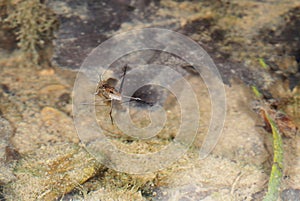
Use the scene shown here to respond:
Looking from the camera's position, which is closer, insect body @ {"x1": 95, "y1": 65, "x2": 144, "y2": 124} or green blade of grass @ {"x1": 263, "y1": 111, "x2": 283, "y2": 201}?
green blade of grass @ {"x1": 263, "y1": 111, "x2": 283, "y2": 201}

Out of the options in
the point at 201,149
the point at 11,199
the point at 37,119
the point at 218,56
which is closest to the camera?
the point at 11,199

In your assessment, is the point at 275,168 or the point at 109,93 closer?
the point at 275,168

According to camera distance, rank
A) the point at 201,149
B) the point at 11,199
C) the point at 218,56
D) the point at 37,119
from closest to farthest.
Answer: the point at 11,199, the point at 201,149, the point at 37,119, the point at 218,56

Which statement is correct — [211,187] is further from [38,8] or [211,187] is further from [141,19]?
[38,8]

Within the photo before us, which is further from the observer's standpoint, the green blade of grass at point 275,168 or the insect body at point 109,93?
the insect body at point 109,93

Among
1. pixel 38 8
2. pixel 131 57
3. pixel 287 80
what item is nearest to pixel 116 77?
pixel 131 57

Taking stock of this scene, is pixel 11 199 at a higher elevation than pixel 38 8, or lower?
lower

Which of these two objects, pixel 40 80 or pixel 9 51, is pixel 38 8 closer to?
pixel 9 51

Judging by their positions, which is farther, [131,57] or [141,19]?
[141,19]

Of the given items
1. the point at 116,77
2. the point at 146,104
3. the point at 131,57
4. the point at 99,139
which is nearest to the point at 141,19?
the point at 131,57
